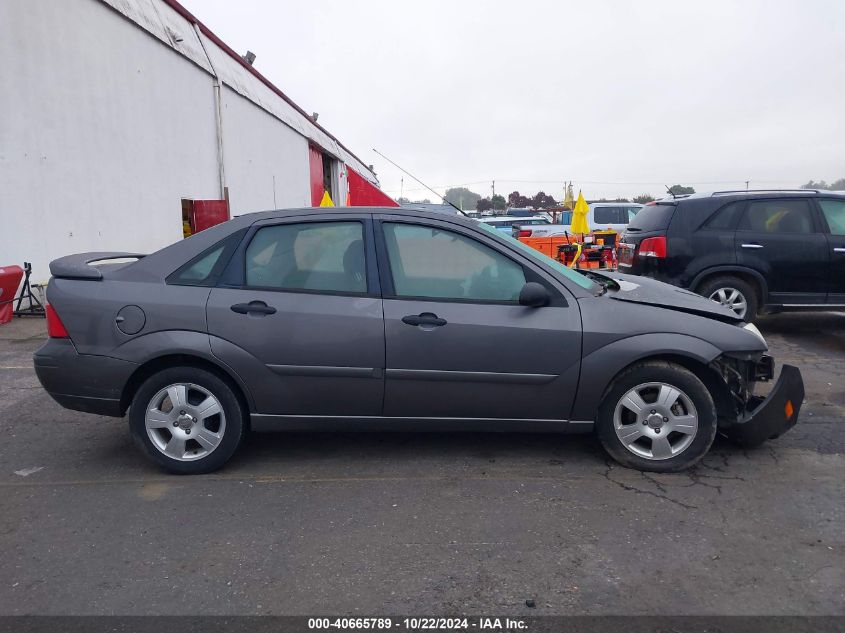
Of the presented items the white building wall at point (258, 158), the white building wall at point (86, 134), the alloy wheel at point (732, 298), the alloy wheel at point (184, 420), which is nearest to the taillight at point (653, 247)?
the alloy wheel at point (732, 298)

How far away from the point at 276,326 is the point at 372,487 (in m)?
1.09

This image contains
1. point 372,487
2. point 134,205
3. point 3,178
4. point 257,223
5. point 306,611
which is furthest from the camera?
point 134,205

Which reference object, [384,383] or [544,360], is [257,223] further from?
[544,360]

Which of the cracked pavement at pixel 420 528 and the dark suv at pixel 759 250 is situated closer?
the cracked pavement at pixel 420 528

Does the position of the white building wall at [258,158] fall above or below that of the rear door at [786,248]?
above

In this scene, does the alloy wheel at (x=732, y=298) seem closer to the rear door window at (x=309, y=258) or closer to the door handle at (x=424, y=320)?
the door handle at (x=424, y=320)

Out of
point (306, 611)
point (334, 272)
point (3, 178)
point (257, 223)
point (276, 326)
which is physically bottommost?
point (306, 611)

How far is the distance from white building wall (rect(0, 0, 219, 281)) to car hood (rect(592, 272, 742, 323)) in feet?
27.5

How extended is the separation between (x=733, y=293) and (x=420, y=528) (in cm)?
594

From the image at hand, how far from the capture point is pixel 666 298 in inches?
173

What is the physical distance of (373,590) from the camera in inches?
115

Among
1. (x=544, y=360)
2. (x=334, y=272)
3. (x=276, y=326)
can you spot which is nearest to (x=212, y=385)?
(x=276, y=326)

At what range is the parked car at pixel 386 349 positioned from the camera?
13.0ft

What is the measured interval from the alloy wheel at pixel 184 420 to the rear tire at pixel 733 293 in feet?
19.8
